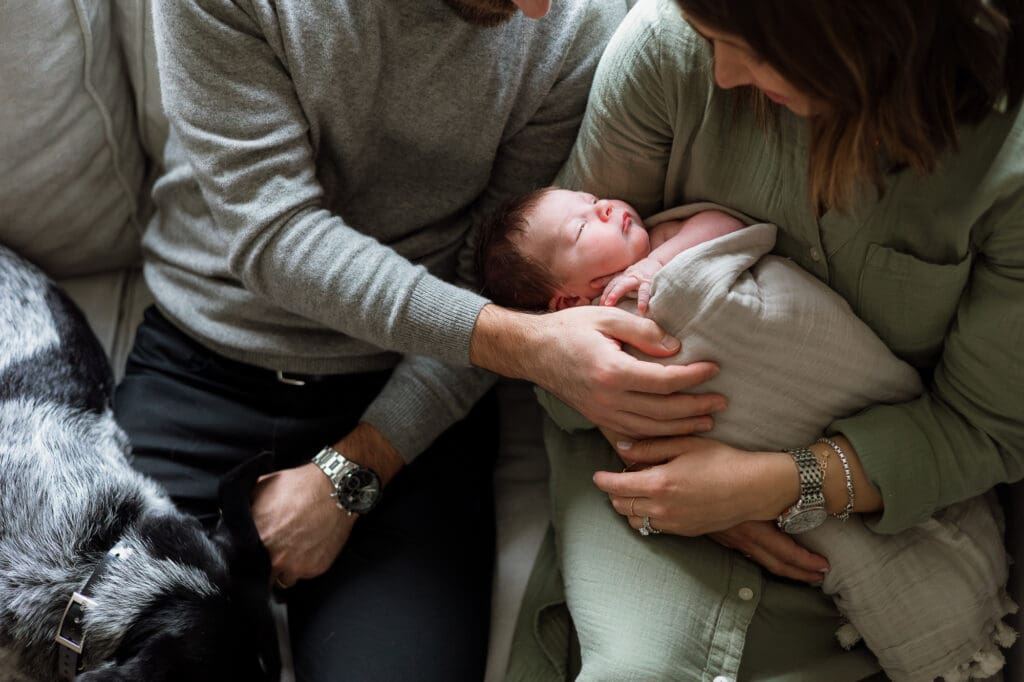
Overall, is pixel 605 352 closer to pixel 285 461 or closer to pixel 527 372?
pixel 527 372

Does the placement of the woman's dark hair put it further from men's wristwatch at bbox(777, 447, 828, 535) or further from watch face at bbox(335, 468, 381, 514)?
watch face at bbox(335, 468, 381, 514)

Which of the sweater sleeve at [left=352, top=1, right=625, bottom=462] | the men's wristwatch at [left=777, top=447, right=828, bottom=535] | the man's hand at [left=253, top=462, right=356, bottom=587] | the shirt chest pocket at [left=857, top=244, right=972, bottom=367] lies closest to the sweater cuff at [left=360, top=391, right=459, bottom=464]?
the sweater sleeve at [left=352, top=1, right=625, bottom=462]

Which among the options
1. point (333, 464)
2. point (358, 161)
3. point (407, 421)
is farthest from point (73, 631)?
point (358, 161)

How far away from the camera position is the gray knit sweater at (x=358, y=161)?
1.28 meters

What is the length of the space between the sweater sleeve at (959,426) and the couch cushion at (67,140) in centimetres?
129

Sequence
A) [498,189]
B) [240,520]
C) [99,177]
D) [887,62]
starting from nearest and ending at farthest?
[887,62], [240,520], [498,189], [99,177]

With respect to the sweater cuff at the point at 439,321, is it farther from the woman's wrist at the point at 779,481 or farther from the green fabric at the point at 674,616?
the woman's wrist at the point at 779,481

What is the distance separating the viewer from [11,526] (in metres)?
1.27

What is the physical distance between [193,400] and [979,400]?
120 cm

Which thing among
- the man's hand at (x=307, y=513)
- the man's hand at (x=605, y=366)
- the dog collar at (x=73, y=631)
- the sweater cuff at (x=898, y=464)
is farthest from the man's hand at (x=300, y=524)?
the sweater cuff at (x=898, y=464)

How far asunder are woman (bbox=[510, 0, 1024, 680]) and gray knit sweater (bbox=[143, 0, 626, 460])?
0.14 m

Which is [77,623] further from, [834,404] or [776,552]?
[834,404]

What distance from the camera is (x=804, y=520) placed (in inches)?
48.9

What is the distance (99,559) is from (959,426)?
3.93 ft
